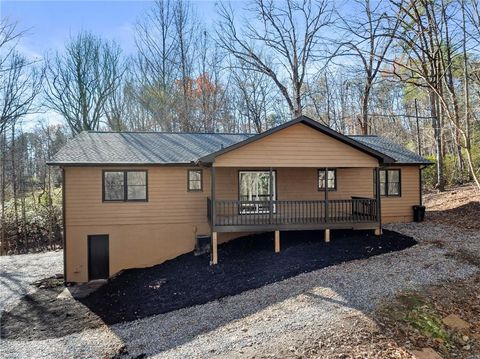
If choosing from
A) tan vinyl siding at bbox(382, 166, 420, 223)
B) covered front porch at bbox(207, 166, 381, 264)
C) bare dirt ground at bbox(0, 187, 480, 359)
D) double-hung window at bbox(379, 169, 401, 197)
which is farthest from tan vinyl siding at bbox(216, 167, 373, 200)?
bare dirt ground at bbox(0, 187, 480, 359)

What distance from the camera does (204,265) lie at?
1136 cm

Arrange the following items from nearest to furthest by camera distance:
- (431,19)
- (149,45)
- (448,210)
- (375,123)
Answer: (431,19), (448,210), (149,45), (375,123)

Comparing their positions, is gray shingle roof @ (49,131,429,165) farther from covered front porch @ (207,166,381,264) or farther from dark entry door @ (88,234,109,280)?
dark entry door @ (88,234,109,280)

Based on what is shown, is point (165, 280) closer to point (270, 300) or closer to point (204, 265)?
point (204, 265)

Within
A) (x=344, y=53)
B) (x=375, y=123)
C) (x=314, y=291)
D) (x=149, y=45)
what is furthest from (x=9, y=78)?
(x=375, y=123)

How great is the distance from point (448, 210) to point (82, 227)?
16.2m

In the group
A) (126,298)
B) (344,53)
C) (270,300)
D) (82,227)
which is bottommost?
(126,298)

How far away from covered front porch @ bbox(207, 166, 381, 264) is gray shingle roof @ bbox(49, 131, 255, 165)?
5.51ft

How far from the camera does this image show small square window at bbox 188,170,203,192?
12758 mm

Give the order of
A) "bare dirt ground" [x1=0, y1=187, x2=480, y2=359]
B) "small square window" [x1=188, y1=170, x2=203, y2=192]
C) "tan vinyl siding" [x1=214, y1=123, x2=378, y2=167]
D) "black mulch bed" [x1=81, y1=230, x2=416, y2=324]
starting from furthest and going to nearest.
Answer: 1. "small square window" [x1=188, y1=170, x2=203, y2=192]
2. "tan vinyl siding" [x1=214, y1=123, x2=378, y2=167]
3. "black mulch bed" [x1=81, y1=230, x2=416, y2=324]
4. "bare dirt ground" [x1=0, y1=187, x2=480, y2=359]

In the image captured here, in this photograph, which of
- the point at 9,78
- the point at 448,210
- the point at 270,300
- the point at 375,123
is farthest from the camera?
the point at 375,123

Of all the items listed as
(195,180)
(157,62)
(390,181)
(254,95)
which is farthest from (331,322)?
(157,62)

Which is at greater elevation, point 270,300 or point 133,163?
point 133,163

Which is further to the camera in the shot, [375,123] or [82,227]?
[375,123]
